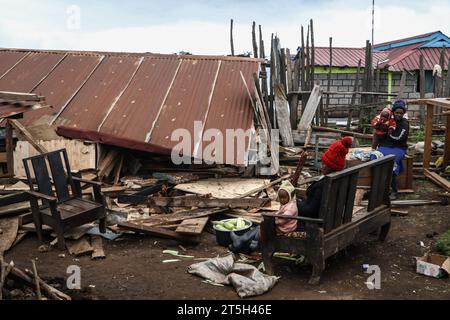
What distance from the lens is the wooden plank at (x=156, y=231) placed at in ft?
23.3

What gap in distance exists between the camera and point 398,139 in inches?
357

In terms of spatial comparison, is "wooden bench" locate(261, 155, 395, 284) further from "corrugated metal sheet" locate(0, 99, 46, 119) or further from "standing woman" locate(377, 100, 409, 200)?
"corrugated metal sheet" locate(0, 99, 46, 119)

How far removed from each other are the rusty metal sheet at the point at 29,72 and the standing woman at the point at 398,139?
327 inches

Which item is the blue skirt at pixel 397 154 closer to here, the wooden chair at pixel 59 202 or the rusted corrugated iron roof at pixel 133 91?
the rusted corrugated iron roof at pixel 133 91

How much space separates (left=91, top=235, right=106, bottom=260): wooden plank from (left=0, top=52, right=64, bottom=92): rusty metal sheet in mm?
6057

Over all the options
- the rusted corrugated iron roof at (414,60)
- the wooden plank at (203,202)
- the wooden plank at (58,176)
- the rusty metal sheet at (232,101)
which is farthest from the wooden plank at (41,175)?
the rusted corrugated iron roof at (414,60)

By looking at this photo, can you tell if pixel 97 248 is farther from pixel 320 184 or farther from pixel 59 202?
pixel 320 184

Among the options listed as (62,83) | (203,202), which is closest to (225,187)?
(203,202)

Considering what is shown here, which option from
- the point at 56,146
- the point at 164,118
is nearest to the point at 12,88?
the point at 56,146

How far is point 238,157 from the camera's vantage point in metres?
9.70

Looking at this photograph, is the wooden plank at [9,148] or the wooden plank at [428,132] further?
the wooden plank at [428,132]

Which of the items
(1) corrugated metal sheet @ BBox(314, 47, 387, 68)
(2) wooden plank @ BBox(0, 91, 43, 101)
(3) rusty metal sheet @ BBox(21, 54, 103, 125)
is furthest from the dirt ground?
(1) corrugated metal sheet @ BBox(314, 47, 387, 68)

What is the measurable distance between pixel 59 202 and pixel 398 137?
6.08m
